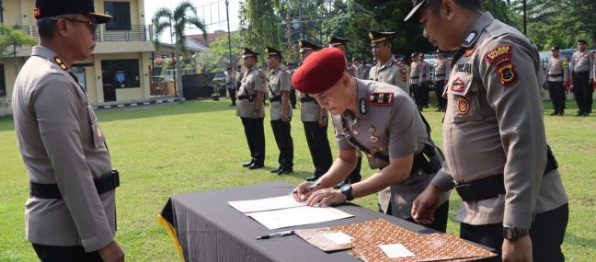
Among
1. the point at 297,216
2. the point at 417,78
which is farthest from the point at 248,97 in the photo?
the point at 417,78

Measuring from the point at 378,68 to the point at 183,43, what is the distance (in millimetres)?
25173

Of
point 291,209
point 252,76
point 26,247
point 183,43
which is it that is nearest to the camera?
point 291,209

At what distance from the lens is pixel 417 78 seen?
59.6ft

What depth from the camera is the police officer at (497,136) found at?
195 cm

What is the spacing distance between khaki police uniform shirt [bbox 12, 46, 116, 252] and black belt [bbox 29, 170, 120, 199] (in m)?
0.02

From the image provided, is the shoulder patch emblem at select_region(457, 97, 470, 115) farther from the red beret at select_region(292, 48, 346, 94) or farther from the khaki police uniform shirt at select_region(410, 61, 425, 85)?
the khaki police uniform shirt at select_region(410, 61, 425, 85)

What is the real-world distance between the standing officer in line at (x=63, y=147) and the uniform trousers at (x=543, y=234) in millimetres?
1404

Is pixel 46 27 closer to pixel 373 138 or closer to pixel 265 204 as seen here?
pixel 265 204

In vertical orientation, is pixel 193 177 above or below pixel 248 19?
below

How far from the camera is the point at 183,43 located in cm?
3139

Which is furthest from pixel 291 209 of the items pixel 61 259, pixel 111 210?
pixel 61 259

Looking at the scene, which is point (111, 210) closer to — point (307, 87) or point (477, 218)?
point (307, 87)

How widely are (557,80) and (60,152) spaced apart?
1359 cm

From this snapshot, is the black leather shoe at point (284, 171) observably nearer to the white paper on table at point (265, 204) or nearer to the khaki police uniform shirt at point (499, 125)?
the white paper on table at point (265, 204)
